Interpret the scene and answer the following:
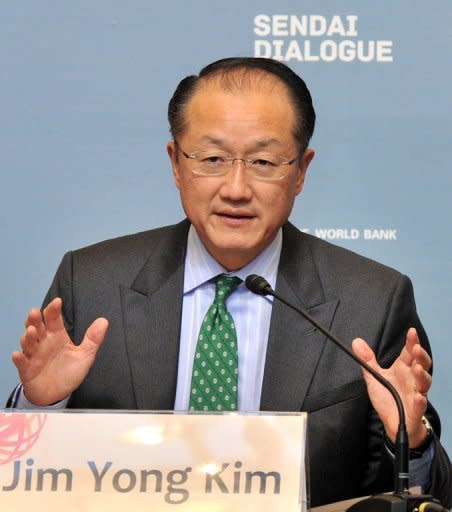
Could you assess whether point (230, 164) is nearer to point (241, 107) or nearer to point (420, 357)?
point (241, 107)

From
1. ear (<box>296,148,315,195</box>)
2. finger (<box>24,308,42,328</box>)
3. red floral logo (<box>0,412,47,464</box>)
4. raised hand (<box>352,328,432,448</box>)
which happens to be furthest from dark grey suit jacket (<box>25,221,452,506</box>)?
red floral logo (<box>0,412,47,464</box>)

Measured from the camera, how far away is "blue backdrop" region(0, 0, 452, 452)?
8.69ft

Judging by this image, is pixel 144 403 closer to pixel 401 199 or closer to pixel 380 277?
pixel 380 277

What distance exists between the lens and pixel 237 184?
6.91 ft

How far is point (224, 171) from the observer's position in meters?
2.13

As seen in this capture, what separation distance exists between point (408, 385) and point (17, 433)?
2.11 feet

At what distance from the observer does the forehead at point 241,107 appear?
213 centimetres

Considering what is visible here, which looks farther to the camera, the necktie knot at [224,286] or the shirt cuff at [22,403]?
the necktie knot at [224,286]

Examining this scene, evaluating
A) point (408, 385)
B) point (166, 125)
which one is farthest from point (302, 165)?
point (408, 385)

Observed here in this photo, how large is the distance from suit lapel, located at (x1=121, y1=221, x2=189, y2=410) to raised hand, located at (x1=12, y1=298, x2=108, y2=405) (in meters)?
0.24

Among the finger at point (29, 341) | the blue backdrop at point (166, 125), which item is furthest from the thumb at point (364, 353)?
the blue backdrop at point (166, 125)

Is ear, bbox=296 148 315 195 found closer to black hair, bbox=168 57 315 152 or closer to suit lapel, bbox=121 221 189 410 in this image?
black hair, bbox=168 57 315 152

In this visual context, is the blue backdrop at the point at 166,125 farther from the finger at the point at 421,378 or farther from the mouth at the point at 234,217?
the finger at the point at 421,378

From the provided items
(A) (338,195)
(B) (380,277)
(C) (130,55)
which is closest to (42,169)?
(C) (130,55)
